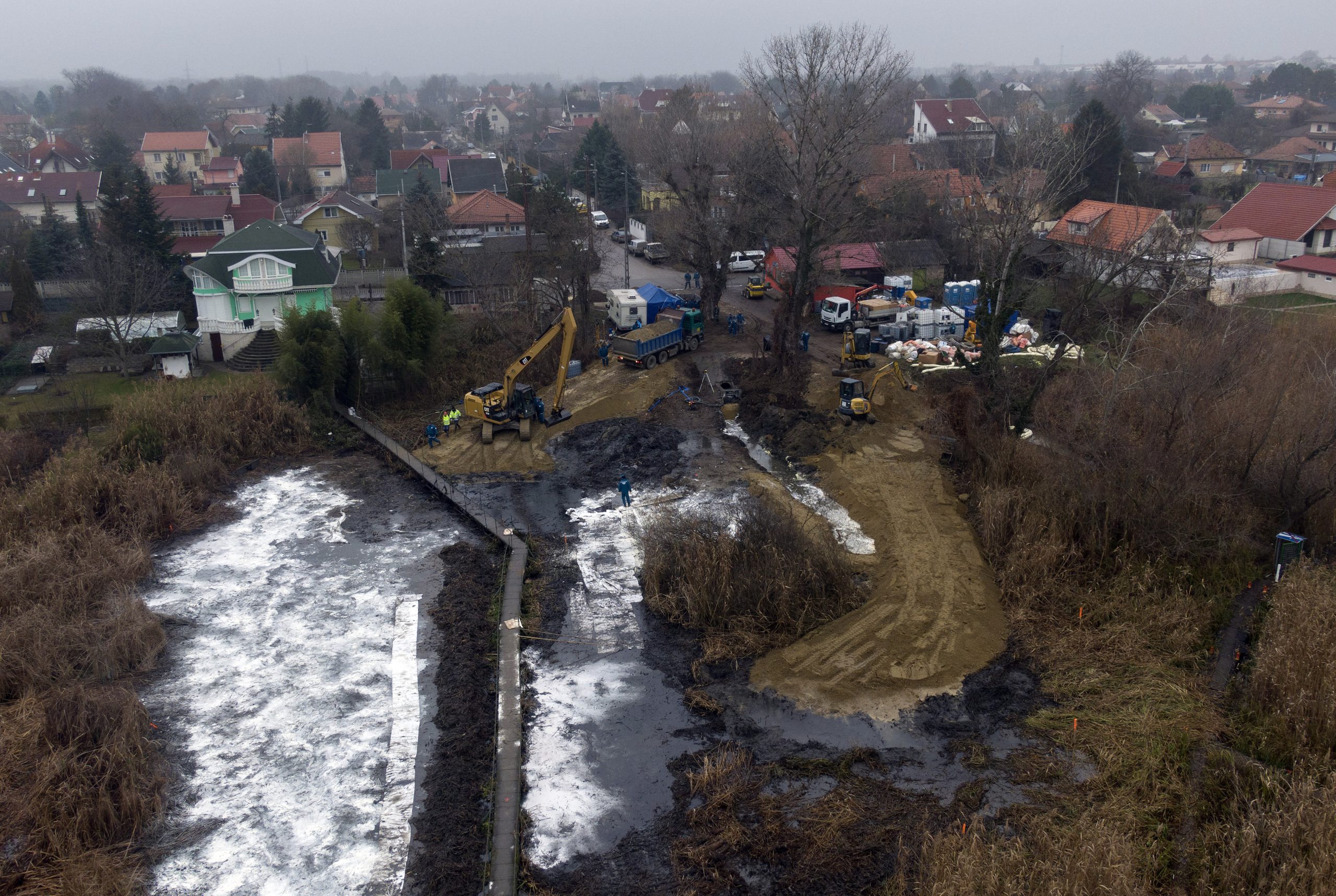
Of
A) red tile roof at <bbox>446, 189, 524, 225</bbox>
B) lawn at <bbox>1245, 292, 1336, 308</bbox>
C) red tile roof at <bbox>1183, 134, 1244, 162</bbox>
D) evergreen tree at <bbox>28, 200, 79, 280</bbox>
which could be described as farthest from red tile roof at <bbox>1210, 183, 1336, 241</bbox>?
evergreen tree at <bbox>28, 200, 79, 280</bbox>

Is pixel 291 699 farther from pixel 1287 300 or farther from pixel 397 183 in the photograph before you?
pixel 397 183

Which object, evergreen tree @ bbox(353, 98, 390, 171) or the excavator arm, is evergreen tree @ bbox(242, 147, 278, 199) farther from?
the excavator arm

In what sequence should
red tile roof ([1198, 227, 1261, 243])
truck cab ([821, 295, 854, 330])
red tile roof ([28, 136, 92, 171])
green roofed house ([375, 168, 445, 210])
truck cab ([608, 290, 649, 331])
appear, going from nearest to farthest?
truck cab ([821, 295, 854, 330]), truck cab ([608, 290, 649, 331]), red tile roof ([1198, 227, 1261, 243]), green roofed house ([375, 168, 445, 210]), red tile roof ([28, 136, 92, 171])

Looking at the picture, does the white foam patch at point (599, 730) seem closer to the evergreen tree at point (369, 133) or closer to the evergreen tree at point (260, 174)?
the evergreen tree at point (260, 174)

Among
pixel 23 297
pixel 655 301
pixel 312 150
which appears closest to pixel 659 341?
pixel 655 301

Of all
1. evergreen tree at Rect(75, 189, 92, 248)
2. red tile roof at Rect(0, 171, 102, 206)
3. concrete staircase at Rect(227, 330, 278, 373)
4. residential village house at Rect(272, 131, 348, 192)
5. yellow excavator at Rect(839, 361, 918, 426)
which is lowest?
concrete staircase at Rect(227, 330, 278, 373)

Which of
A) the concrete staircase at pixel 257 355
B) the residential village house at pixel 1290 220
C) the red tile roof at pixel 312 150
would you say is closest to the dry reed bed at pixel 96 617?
the concrete staircase at pixel 257 355
